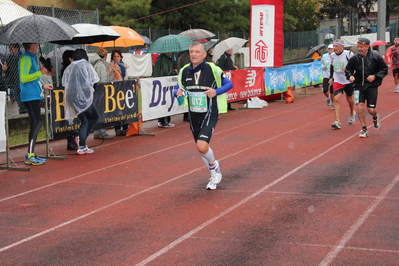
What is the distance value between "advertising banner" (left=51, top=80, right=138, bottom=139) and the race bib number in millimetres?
4131

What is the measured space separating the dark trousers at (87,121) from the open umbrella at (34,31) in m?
1.81

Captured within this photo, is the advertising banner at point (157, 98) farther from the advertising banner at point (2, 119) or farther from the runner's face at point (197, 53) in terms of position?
the runner's face at point (197, 53)

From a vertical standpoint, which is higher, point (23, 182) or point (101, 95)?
point (101, 95)

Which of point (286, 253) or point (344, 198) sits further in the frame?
point (344, 198)

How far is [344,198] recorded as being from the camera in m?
7.67

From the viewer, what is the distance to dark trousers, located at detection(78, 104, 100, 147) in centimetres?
1191

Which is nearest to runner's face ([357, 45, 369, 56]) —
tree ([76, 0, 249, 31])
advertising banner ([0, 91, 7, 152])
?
advertising banner ([0, 91, 7, 152])

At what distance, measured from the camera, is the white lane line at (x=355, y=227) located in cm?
548

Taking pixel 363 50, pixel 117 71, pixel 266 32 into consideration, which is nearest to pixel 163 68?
pixel 117 71

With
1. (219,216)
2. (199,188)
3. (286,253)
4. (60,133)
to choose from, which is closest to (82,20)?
(60,133)

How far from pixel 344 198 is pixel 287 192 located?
82 centimetres

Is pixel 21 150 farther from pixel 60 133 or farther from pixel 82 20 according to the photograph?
pixel 82 20

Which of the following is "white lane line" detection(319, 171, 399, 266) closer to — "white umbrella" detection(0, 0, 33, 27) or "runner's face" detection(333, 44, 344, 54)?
"runner's face" detection(333, 44, 344, 54)

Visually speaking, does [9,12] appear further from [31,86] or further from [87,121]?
[31,86]
